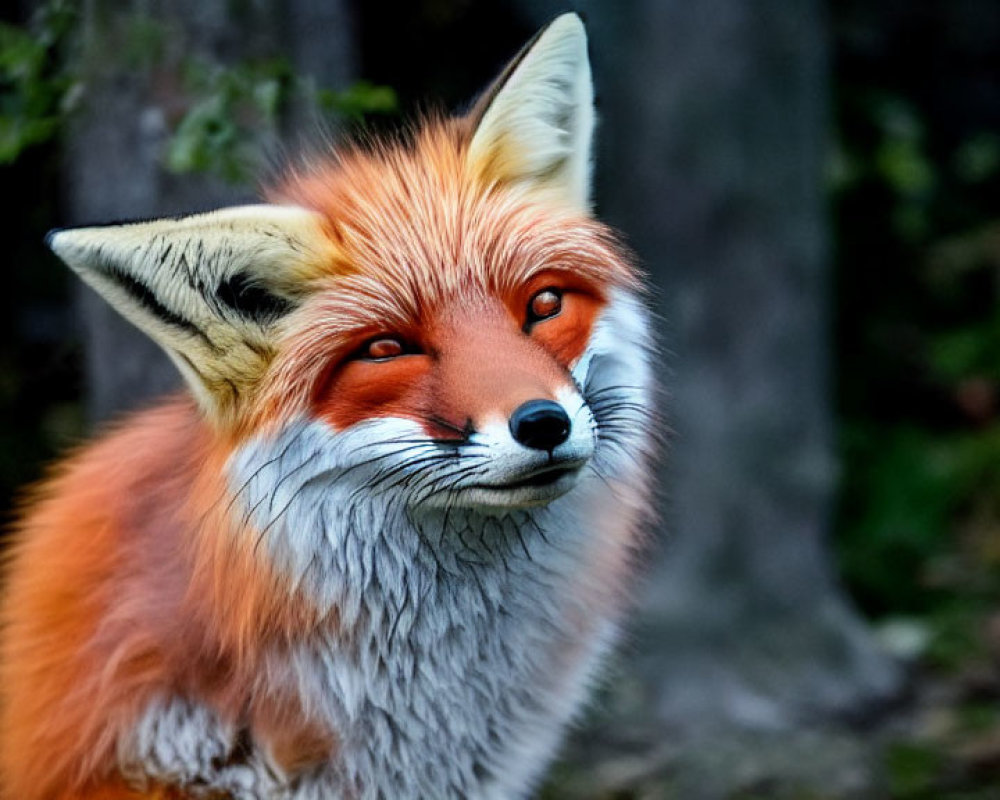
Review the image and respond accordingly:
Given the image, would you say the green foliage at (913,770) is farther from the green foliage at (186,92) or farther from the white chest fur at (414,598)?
the green foliage at (186,92)

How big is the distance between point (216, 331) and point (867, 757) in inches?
192

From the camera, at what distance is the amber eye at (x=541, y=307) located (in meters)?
3.13

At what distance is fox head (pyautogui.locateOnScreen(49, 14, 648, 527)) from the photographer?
9.40 feet

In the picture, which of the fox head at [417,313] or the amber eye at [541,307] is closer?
the fox head at [417,313]

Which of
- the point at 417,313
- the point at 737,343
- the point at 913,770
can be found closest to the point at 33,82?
the point at 417,313

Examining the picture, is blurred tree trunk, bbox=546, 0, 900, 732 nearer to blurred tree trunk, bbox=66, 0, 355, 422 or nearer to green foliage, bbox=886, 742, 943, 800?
green foliage, bbox=886, 742, 943, 800

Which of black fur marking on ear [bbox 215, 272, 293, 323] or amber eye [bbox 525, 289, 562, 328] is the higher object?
black fur marking on ear [bbox 215, 272, 293, 323]

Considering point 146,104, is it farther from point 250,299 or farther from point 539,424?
point 539,424

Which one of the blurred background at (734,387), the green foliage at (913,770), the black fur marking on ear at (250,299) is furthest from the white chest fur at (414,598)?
the green foliage at (913,770)

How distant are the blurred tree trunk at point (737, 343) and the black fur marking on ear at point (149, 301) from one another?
14.5 feet

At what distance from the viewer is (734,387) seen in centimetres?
751

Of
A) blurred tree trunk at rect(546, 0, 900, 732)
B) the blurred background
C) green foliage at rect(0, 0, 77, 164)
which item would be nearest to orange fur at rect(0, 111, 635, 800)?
green foliage at rect(0, 0, 77, 164)

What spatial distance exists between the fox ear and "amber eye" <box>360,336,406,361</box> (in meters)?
0.20

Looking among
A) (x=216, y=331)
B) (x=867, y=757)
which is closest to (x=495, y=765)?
(x=216, y=331)
